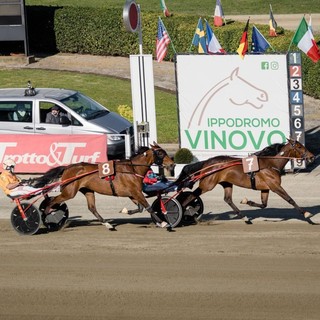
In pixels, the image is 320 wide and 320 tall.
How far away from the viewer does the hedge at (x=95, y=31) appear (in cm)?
3148

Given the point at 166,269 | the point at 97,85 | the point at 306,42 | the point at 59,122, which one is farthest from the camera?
Answer: the point at 97,85

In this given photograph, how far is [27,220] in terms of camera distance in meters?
15.5

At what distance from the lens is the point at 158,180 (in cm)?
1580

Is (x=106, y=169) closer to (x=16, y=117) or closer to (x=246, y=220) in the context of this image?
(x=246, y=220)

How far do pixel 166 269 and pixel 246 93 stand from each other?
751cm

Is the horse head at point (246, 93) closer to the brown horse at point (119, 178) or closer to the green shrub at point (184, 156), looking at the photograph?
the green shrub at point (184, 156)

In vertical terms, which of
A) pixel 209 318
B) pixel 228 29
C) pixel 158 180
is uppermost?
pixel 228 29

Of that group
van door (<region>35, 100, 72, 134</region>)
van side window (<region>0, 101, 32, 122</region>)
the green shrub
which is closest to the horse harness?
the green shrub

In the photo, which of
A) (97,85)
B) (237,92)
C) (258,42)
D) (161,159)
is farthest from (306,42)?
(97,85)

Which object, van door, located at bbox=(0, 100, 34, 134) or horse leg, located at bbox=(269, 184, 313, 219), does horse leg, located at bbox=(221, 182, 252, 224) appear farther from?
van door, located at bbox=(0, 100, 34, 134)

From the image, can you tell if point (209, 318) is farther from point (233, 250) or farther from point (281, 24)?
point (281, 24)

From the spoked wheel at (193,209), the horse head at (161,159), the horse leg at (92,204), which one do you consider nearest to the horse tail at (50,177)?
the horse leg at (92,204)

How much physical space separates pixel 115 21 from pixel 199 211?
17.6 metres

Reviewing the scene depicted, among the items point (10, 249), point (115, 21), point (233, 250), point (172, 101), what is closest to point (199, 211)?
point (233, 250)
